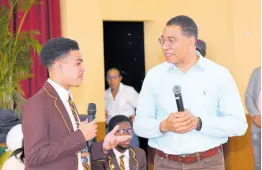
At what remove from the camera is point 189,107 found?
Answer: 8.95 feet

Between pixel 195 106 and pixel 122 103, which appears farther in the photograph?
pixel 122 103

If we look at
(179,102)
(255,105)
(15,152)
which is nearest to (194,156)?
(179,102)

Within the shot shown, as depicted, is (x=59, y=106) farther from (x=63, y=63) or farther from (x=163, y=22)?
(x=163, y=22)

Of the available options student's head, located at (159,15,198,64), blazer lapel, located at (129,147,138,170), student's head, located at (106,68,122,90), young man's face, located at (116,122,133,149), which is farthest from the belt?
student's head, located at (106,68,122,90)

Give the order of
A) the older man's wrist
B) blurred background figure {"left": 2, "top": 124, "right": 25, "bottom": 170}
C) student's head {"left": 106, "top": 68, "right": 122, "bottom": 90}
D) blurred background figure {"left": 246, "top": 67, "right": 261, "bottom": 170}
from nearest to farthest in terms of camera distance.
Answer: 1. the older man's wrist
2. blurred background figure {"left": 2, "top": 124, "right": 25, "bottom": 170}
3. blurred background figure {"left": 246, "top": 67, "right": 261, "bottom": 170}
4. student's head {"left": 106, "top": 68, "right": 122, "bottom": 90}

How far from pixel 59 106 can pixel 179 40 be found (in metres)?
0.78

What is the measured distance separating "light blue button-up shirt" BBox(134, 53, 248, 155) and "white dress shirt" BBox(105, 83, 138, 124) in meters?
4.15

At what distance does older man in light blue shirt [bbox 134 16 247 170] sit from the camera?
8.64 feet

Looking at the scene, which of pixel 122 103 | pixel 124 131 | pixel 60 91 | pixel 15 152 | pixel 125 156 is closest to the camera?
pixel 60 91

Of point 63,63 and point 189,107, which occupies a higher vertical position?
point 63,63

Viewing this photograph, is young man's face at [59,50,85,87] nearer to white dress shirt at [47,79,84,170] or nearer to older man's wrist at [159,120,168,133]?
white dress shirt at [47,79,84,170]

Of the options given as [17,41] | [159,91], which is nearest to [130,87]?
[17,41]

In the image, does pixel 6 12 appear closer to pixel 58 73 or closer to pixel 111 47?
pixel 111 47

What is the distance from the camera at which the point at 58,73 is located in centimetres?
252
